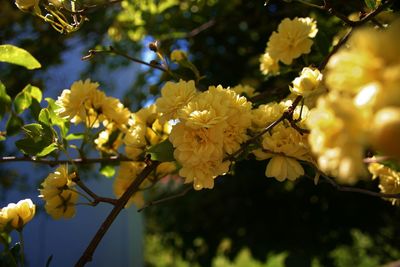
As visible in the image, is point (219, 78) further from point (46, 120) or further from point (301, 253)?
point (46, 120)

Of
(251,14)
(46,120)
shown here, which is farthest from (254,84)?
(46,120)

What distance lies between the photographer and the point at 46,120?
0.87 meters

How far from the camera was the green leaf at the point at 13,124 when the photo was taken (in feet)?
3.12

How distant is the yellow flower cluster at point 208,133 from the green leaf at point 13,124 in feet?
1.33

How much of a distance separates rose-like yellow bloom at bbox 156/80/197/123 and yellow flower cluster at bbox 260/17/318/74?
1.09ft

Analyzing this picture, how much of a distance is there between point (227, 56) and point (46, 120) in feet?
4.49

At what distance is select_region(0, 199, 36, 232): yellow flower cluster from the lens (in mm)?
745

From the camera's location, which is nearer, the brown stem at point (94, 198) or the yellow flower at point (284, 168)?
the yellow flower at point (284, 168)

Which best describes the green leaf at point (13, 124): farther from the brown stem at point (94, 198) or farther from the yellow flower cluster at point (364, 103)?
the yellow flower cluster at point (364, 103)

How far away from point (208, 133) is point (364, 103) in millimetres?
364

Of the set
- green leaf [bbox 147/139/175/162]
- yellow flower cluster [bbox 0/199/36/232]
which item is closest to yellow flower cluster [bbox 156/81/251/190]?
green leaf [bbox 147/139/175/162]

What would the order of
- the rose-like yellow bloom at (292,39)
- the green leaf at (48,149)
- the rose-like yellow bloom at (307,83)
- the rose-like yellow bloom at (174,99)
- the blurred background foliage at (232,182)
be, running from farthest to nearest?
the blurred background foliage at (232,182) < the rose-like yellow bloom at (292,39) < the green leaf at (48,149) < the rose-like yellow bloom at (174,99) < the rose-like yellow bloom at (307,83)

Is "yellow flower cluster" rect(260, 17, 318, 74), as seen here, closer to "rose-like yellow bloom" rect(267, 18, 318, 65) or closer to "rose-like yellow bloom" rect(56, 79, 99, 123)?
"rose-like yellow bloom" rect(267, 18, 318, 65)

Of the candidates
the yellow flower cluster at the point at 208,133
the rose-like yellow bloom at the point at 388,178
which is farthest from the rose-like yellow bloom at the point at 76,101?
the rose-like yellow bloom at the point at 388,178
